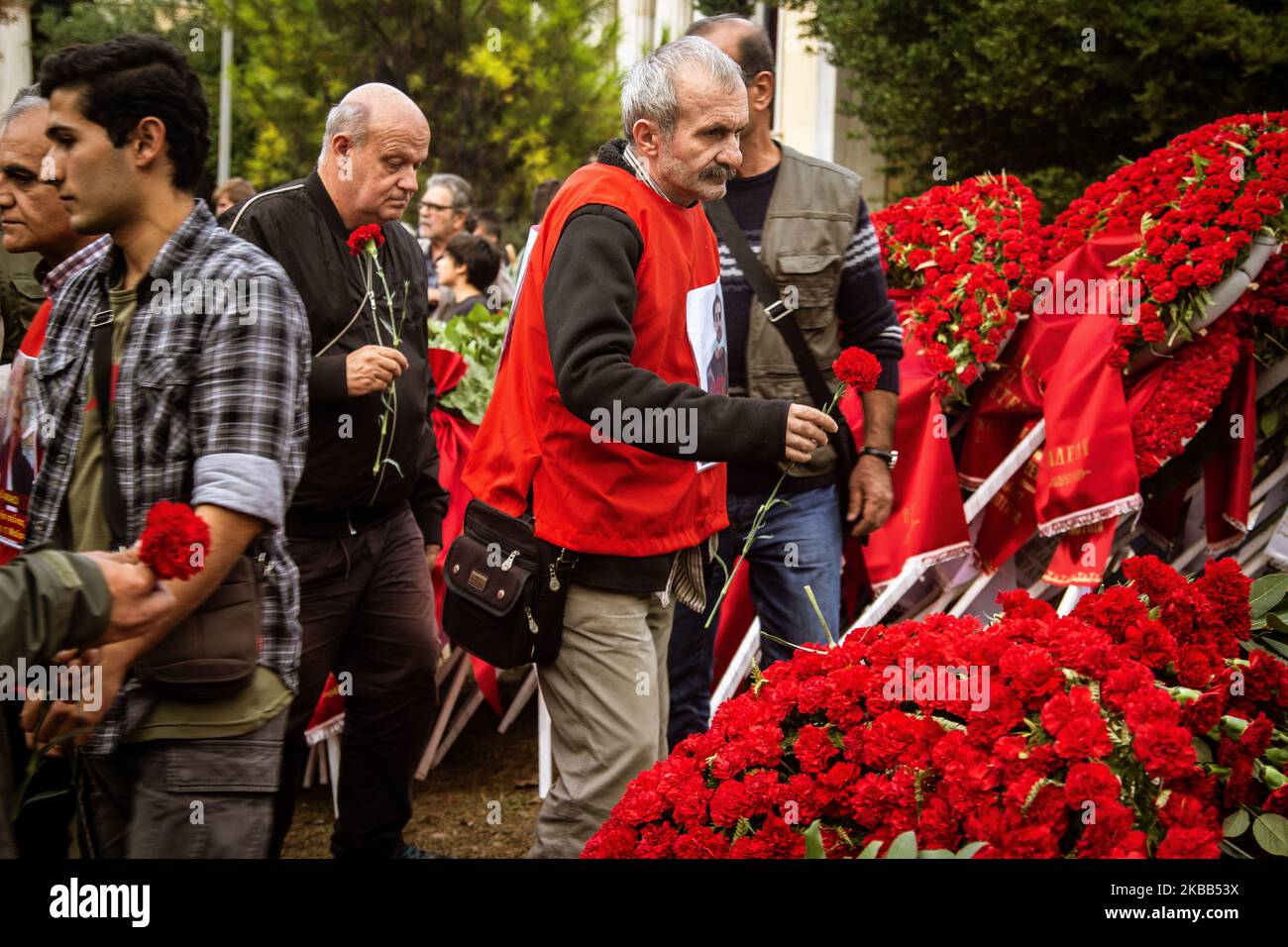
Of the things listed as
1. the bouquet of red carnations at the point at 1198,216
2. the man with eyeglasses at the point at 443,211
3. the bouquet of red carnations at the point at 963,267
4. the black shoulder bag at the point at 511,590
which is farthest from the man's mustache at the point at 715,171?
the man with eyeglasses at the point at 443,211

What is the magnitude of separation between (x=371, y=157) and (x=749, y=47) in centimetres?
109

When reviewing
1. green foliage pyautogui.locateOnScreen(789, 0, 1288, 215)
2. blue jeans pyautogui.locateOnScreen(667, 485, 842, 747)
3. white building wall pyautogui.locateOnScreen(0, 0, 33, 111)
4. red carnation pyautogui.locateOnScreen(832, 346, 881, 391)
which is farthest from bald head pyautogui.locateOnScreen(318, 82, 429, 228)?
white building wall pyautogui.locateOnScreen(0, 0, 33, 111)

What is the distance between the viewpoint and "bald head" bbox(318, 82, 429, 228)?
3975mm

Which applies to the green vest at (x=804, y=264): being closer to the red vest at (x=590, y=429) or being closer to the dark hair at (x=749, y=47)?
the dark hair at (x=749, y=47)

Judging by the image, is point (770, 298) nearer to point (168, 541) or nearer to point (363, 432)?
point (363, 432)

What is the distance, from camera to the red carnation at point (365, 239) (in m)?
3.93

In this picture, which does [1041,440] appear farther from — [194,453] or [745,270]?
[194,453]

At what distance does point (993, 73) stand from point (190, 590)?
9682mm

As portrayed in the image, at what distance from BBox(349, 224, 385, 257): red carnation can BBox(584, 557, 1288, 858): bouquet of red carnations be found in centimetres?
189

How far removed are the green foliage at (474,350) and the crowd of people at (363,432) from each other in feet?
3.64

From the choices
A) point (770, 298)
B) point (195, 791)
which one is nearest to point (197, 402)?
point (195, 791)

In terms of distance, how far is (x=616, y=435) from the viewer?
2883 mm

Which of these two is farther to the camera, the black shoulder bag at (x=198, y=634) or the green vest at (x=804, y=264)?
the green vest at (x=804, y=264)
